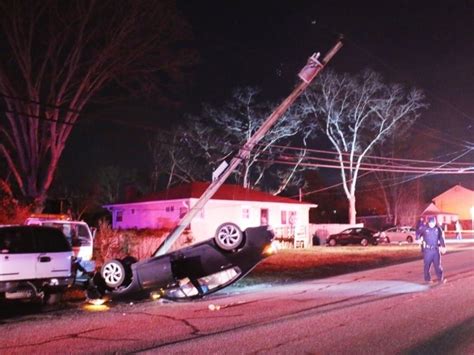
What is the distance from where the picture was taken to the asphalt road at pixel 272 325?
808 centimetres

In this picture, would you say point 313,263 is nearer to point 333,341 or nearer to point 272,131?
point 333,341

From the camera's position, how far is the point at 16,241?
11.3 metres

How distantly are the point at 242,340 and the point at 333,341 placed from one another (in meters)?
1.27

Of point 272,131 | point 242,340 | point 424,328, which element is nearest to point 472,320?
point 424,328

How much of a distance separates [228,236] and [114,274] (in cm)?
258

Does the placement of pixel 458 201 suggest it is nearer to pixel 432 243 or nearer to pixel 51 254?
pixel 432 243

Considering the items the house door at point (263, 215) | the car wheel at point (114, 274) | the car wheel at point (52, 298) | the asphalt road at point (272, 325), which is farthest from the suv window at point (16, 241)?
the house door at point (263, 215)

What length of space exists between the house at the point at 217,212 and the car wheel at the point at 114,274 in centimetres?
1867

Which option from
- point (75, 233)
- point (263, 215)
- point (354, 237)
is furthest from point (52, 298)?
point (354, 237)

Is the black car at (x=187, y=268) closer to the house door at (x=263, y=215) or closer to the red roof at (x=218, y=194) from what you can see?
the red roof at (x=218, y=194)

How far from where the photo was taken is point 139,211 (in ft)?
120

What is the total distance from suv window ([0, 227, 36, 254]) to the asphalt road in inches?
48.9

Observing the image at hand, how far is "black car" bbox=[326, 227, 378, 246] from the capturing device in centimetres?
3969

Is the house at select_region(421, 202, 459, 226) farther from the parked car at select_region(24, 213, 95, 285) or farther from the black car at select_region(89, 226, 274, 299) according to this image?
the black car at select_region(89, 226, 274, 299)
